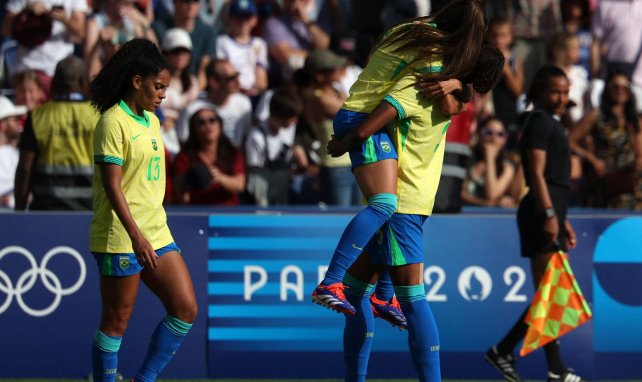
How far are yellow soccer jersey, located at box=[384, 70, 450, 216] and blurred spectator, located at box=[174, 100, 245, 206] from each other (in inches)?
154

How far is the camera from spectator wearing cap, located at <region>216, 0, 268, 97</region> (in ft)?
41.9

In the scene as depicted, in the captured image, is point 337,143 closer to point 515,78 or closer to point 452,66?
point 452,66

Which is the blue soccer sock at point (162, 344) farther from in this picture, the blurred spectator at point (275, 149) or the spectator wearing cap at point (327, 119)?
the blurred spectator at point (275, 149)

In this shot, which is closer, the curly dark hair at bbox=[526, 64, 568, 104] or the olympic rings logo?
the curly dark hair at bbox=[526, 64, 568, 104]

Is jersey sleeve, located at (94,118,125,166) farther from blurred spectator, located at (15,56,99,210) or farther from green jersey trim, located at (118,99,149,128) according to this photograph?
blurred spectator, located at (15,56,99,210)

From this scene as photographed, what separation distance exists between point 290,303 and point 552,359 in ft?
5.77

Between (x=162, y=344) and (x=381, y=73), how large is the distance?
1.78 m

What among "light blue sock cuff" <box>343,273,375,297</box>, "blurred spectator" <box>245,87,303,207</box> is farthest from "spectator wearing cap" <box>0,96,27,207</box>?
"light blue sock cuff" <box>343,273,375,297</box>

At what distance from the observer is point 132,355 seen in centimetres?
853

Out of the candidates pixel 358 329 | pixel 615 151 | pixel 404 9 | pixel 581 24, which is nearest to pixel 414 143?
pixel 358 329

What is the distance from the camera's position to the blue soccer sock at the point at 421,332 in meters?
6.54

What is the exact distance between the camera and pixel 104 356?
6656mm

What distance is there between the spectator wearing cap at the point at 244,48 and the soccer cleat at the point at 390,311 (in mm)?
6093

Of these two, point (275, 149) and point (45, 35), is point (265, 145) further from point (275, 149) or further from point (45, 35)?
point (45, 35)
